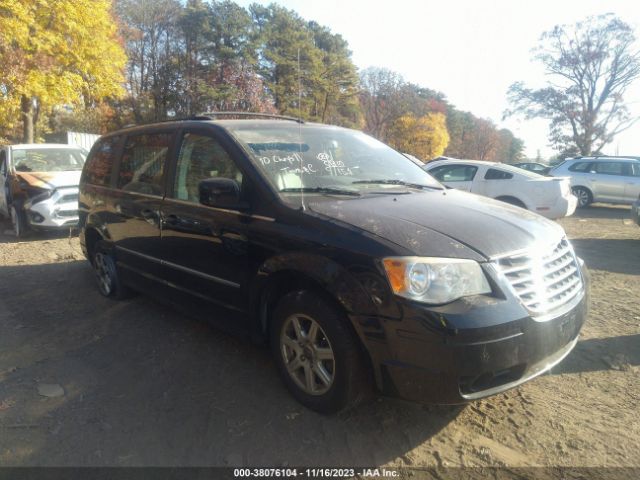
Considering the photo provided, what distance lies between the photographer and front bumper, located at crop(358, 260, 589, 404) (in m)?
2.24

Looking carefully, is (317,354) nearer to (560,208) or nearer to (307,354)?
(307,354)

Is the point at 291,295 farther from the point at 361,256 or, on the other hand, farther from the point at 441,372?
the point at 441,372

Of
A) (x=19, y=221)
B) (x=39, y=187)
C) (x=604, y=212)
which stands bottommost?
(x=19, y=221)

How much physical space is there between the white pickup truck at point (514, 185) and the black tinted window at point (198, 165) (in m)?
6.26

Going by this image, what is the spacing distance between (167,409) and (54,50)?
13345 millimetres

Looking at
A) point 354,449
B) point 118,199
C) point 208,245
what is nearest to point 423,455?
point 354,449

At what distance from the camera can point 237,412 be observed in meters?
2.88

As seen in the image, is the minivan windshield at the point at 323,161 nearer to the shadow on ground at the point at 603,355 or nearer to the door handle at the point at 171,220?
the door handle at the point at 171,220

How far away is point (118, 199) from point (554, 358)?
3928 mm

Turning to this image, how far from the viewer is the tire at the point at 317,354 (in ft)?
8.28

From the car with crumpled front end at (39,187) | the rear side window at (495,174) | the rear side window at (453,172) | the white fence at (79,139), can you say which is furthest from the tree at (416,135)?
the car with crumpled front end at (39,187)

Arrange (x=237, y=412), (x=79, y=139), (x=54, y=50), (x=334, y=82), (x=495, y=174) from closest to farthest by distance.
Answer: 1. (x=237, y=412)
2. (x=495, y=174)
3. (x=54, y=50)
4. (x=79, y=139)
5. (x=334, y=82)

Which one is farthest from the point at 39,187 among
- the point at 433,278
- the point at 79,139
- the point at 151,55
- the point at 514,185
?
the point at 151,55

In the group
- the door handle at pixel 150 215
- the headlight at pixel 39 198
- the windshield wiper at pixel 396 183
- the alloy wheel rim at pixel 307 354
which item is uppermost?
the windshield wiper at pixel 396 183
